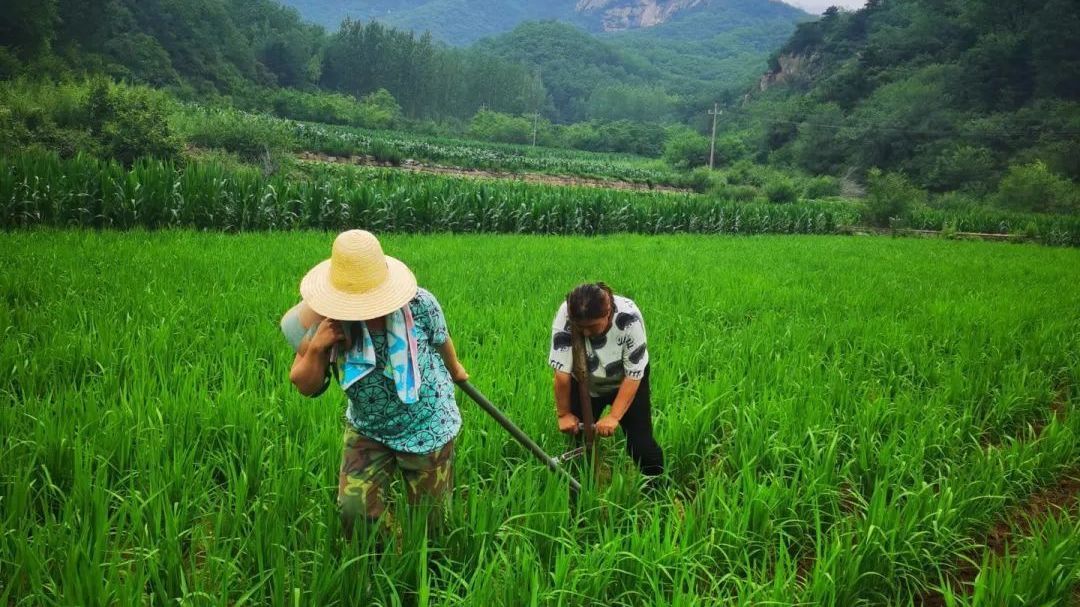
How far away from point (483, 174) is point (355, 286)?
3377 centimetres

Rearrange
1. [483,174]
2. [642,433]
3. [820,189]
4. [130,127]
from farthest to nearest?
[820,189]
[483,174]
[130,127]
[642,433]

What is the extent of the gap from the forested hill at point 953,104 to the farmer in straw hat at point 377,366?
39397 mm

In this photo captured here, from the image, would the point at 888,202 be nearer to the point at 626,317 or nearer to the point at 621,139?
the point at 626,317

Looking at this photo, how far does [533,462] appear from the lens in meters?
2.79

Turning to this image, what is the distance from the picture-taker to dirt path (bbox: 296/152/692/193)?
100 feet

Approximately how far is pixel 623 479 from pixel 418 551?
3.02 feet

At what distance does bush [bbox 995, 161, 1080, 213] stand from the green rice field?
31.4 meters

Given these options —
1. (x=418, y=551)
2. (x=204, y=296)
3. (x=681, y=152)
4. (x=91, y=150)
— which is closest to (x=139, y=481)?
(x=418, y=551)

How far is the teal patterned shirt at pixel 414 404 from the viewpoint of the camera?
204 cm

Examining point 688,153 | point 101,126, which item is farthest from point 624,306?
point 688,153

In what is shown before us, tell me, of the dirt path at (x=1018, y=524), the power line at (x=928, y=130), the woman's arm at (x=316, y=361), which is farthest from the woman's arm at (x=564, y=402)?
the power line at (x=928, y=130)

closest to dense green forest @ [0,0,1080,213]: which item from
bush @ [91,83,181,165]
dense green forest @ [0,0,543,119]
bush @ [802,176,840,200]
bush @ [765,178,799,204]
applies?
bush @ [91,83,181,165]

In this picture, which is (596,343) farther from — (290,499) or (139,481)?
(139,481)

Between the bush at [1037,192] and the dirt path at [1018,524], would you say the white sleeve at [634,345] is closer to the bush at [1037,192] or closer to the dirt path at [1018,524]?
the dirt path at [1018,524]
